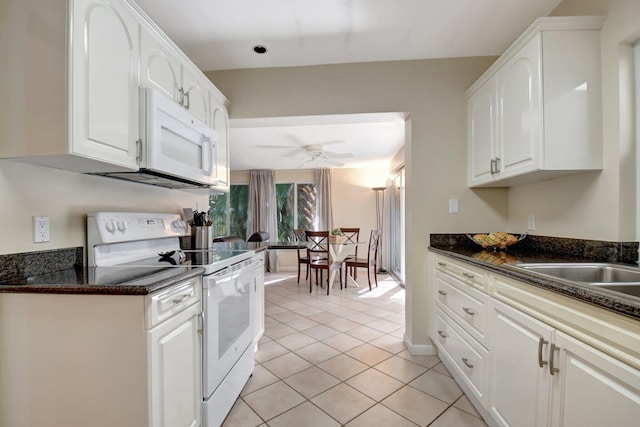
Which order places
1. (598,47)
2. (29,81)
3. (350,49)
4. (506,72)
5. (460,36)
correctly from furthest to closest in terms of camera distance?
(350,49), (460,36), (506,72), (598,47), (29,81)

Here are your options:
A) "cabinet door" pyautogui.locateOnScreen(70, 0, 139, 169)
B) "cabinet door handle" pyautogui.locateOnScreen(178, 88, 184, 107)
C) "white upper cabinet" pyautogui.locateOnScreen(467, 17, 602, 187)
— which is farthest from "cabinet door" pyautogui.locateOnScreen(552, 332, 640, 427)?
"cabinet door handle" pyautogui.locateOnScreen(178, 88, 184, 107)

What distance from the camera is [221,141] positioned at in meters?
2.37

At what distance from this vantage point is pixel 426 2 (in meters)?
1.73

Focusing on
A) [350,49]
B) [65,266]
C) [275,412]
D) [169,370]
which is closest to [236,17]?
[350,49]

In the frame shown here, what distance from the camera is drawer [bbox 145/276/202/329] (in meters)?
1.04

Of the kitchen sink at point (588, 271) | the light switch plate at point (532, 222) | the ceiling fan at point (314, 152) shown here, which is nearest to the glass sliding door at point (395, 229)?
the ceiling fan at point (314, 152)

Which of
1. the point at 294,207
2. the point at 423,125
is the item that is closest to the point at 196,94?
the point at 423,125

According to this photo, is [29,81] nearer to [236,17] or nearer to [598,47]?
[236,17]

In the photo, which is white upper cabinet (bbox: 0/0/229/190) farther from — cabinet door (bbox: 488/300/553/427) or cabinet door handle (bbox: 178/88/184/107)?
cabinet door (bbox: 488/300/553/427)

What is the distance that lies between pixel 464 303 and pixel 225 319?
4.65 feet

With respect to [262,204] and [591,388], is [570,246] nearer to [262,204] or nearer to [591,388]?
[591,388]

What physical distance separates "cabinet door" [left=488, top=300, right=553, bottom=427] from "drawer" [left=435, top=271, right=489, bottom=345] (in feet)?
0.29

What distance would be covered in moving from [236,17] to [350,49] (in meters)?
0.86

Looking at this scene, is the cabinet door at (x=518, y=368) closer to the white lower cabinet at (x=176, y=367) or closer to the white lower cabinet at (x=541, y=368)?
the white lower cabinet at (x=541, y=368)
